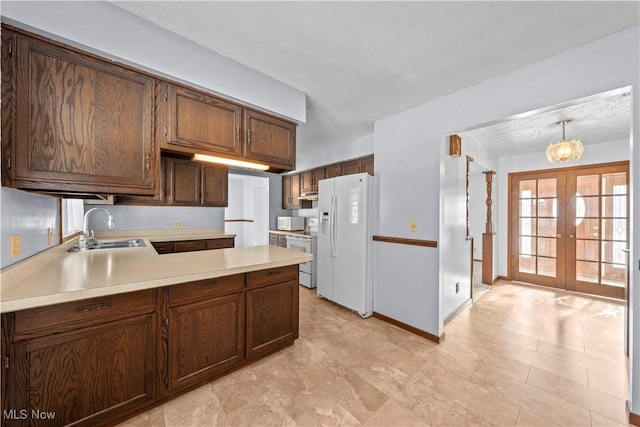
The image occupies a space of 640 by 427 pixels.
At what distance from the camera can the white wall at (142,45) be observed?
134cm

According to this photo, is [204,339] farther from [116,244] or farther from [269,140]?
[116,244]

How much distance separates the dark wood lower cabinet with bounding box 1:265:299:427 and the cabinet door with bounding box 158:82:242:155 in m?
1.05

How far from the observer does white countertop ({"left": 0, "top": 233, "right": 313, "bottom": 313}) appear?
3.77ft

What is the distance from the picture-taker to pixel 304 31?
5.33 ft

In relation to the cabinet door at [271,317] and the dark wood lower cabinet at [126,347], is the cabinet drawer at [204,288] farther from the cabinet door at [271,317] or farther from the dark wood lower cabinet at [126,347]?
the cabinet door at [271,317]

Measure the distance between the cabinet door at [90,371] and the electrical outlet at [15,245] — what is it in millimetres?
520

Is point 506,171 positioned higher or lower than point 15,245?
higher

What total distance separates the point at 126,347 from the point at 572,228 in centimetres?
588

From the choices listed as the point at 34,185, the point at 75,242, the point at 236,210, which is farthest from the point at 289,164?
the point at 236,210

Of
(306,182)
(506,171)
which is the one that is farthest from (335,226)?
(506,171)

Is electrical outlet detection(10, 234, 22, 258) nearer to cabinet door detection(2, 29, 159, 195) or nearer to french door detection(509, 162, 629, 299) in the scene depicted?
cabinet door detection(2, 29, 159, 195)

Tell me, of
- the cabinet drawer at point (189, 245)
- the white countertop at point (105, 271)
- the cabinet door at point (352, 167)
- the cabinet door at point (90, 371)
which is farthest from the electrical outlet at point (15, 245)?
the cabinet door at point (352, 167)

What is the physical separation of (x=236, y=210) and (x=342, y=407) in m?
6.00

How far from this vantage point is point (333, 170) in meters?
4.28
